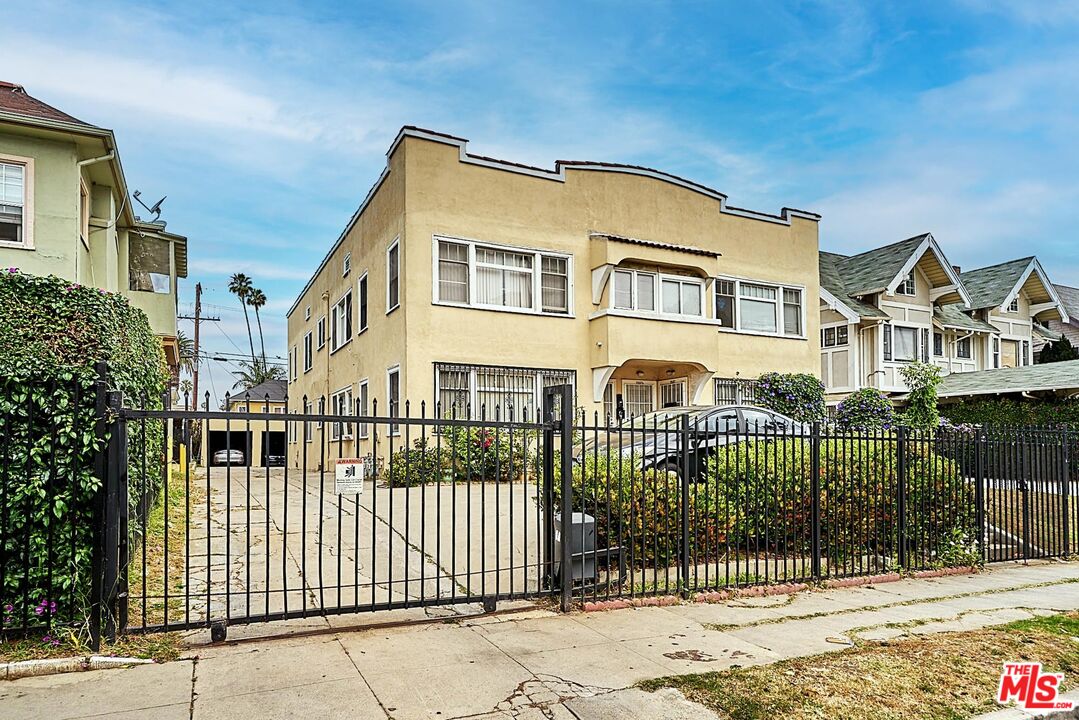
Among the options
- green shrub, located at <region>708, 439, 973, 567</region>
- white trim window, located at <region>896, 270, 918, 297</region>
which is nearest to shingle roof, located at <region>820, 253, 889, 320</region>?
white trim window, located at <region>896, 270, 918, 297</region>

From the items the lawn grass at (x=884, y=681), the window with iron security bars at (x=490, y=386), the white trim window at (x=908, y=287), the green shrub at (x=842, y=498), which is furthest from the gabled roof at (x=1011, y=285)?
the lawn grass at (x=884, y=681)

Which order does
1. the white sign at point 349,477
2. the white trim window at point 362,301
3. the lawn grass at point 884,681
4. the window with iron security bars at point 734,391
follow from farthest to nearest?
the white trim window at point 362,301 < the window with iron security bars at point 734,391 < the white sign at point 349,477 < the lawn grass at point 884,681

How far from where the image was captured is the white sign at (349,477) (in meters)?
6.68

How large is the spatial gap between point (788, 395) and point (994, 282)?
20989 mm

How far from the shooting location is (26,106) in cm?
1498

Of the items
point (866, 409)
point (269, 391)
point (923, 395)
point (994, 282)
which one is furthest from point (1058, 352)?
point (269, 391)

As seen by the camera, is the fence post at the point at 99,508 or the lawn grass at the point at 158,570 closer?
the fence post at the point at 99,508

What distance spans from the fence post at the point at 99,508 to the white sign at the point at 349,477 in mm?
1751

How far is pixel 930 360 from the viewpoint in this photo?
32.1m

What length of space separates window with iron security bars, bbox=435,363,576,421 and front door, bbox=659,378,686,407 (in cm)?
348

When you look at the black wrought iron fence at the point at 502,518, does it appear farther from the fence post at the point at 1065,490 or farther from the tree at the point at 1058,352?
the tree at the point at 1058,352

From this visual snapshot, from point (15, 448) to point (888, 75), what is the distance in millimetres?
13663

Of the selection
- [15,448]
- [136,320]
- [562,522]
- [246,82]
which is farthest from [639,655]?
[246,82]

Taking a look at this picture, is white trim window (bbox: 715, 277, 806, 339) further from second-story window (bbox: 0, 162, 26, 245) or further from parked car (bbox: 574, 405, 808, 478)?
second-story window (bbox: 0, 162, 26, 245)
